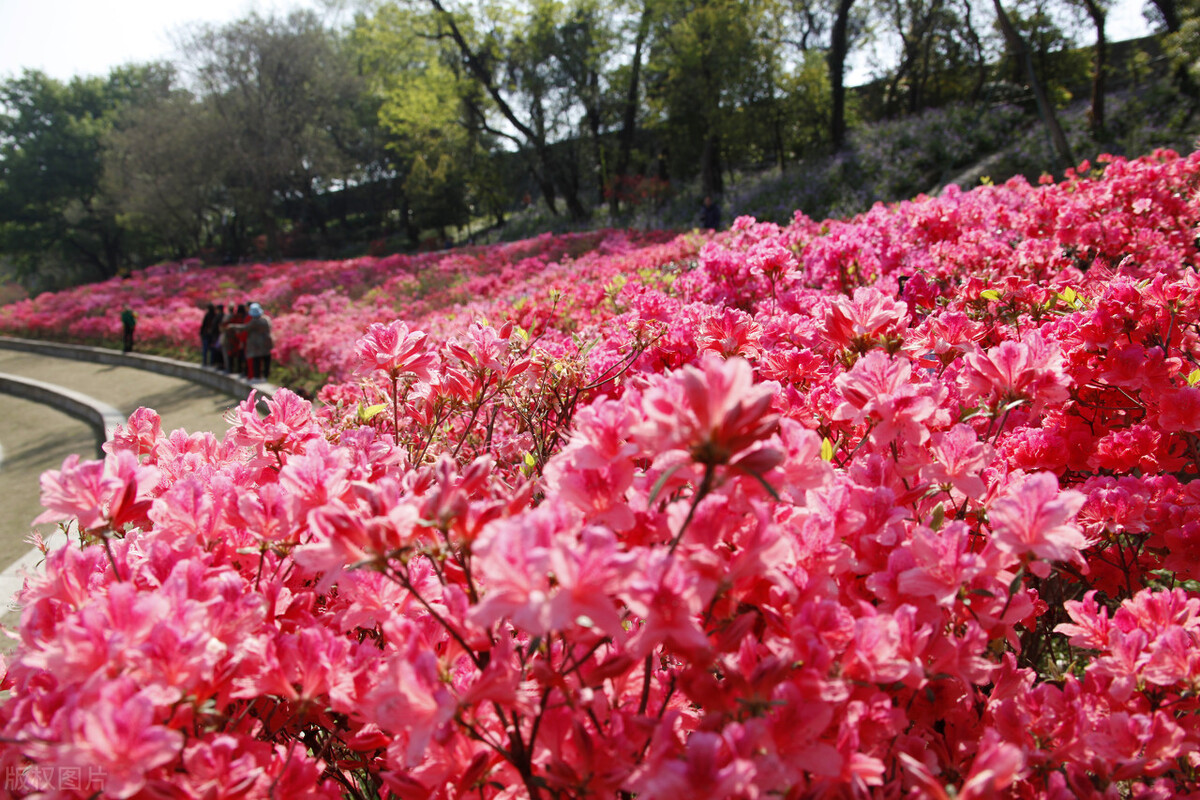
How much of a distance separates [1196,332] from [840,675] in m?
1.90

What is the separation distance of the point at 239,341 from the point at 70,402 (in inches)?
108

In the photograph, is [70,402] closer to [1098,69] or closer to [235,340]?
[235,340]

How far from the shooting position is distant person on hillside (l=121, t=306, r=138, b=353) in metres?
13.6

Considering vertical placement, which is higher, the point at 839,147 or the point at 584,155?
the point at 584,155

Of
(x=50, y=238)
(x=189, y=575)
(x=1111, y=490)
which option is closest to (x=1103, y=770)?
(x=1111, y=490)

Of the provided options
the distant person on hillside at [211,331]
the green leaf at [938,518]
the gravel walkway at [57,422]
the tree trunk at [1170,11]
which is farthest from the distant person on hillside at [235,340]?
the tree trunk at [1170,11]

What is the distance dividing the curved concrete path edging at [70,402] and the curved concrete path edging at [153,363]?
1.46m

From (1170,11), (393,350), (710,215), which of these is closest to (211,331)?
(710,215)

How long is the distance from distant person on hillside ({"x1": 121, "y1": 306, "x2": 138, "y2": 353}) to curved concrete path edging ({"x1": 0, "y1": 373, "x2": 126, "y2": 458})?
1.90 meters

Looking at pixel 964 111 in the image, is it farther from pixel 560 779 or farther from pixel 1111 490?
pixel 560 779

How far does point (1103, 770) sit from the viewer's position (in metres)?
1.03

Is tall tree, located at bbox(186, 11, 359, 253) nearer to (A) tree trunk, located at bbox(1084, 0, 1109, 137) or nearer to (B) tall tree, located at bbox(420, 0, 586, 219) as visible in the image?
(B) tall tree, located at bbox(420, 0, 586, 219)

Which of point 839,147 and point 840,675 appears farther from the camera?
point 839,147

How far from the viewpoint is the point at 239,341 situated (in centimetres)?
1055
